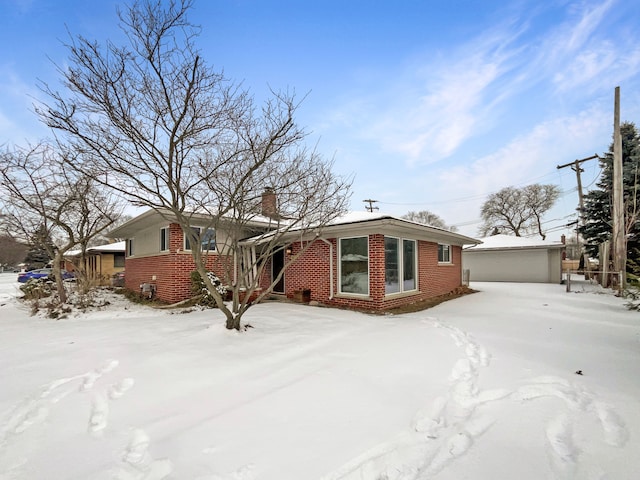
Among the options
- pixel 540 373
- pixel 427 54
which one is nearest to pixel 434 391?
pixel 540 373

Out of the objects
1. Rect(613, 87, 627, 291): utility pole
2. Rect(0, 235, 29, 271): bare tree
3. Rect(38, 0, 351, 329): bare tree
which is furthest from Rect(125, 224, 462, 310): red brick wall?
Rect(0, 235, 29, 271): bare tree

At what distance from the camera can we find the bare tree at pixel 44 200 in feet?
28.9

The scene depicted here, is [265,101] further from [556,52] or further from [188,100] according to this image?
[556,52]

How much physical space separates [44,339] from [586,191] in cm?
2398

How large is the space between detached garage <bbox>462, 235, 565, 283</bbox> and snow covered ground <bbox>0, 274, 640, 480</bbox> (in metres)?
12.7

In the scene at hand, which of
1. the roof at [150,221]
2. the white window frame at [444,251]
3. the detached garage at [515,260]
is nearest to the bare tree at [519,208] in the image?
the detached garage at [515,260]

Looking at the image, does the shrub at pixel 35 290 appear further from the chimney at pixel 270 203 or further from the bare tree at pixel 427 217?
the bare tree at pixel 427 217

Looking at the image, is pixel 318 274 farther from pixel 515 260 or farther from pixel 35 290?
pixel 515 260

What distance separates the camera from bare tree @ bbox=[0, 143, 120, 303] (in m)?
8.82

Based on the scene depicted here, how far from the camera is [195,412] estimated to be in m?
2.85

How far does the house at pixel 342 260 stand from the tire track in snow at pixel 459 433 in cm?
437

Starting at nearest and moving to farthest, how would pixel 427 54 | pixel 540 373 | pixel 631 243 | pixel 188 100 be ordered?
pixel 540 373
pixel 188 100
pixel 427 54
pixel 631 243

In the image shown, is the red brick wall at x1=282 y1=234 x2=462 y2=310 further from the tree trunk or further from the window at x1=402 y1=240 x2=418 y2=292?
the tree trunk

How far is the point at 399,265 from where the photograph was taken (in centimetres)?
856
